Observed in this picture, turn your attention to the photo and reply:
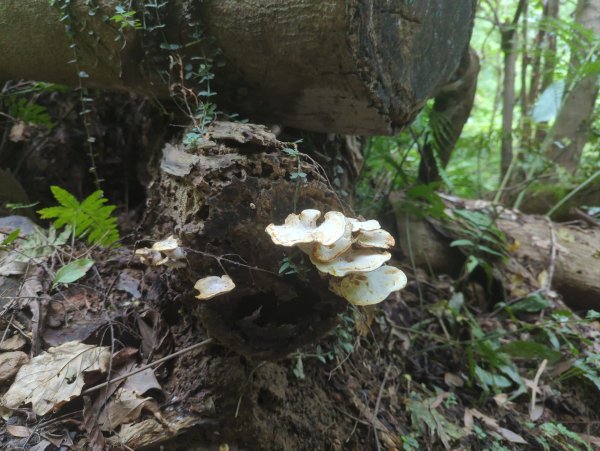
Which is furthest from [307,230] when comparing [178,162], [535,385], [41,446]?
[535,385]

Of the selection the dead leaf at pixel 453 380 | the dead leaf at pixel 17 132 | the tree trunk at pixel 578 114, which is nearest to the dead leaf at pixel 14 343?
the dead leaf at pixel 17 132

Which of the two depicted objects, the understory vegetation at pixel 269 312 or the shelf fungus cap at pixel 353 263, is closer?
the shelf fungus cap at pixel 353 263

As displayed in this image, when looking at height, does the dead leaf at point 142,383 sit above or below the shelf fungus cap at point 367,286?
below

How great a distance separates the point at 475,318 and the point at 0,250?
3.54 metres

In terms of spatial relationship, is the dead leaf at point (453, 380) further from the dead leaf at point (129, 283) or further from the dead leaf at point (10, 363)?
the dead leaf at point (10, 363)

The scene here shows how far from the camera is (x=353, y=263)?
1.65 meters

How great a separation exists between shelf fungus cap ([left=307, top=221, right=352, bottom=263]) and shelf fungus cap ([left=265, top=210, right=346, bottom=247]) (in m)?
0.06

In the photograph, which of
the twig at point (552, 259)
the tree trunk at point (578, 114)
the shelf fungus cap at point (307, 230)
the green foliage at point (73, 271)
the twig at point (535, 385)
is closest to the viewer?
the shelf fungus cap at point (307, 230)

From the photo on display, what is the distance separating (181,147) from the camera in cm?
208

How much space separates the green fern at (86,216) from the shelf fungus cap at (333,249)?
138 centimetres

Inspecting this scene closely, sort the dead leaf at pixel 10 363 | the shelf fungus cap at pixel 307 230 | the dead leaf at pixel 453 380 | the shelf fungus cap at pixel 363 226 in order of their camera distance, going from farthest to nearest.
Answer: the dead leaf at pixel 453 380
the dead leaf at pixel 10 363
the shelf fungus cap at pixel 363 226
the shelf fungus cap at pixel 307 230

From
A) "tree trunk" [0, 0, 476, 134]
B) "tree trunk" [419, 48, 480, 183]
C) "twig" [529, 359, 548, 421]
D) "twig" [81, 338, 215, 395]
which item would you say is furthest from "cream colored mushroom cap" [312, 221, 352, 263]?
"tree trunk" [419, 48, 480, 183]

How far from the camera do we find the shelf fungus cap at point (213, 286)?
1625 millimetres

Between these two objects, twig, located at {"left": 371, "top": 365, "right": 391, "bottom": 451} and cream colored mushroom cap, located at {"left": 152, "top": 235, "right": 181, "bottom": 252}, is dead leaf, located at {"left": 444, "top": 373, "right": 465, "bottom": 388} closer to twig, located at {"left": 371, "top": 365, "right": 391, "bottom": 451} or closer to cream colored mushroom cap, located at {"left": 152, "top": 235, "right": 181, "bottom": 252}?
twig, located at {"left": 371, "top": 365, "right": 391, "bottom": 451}
